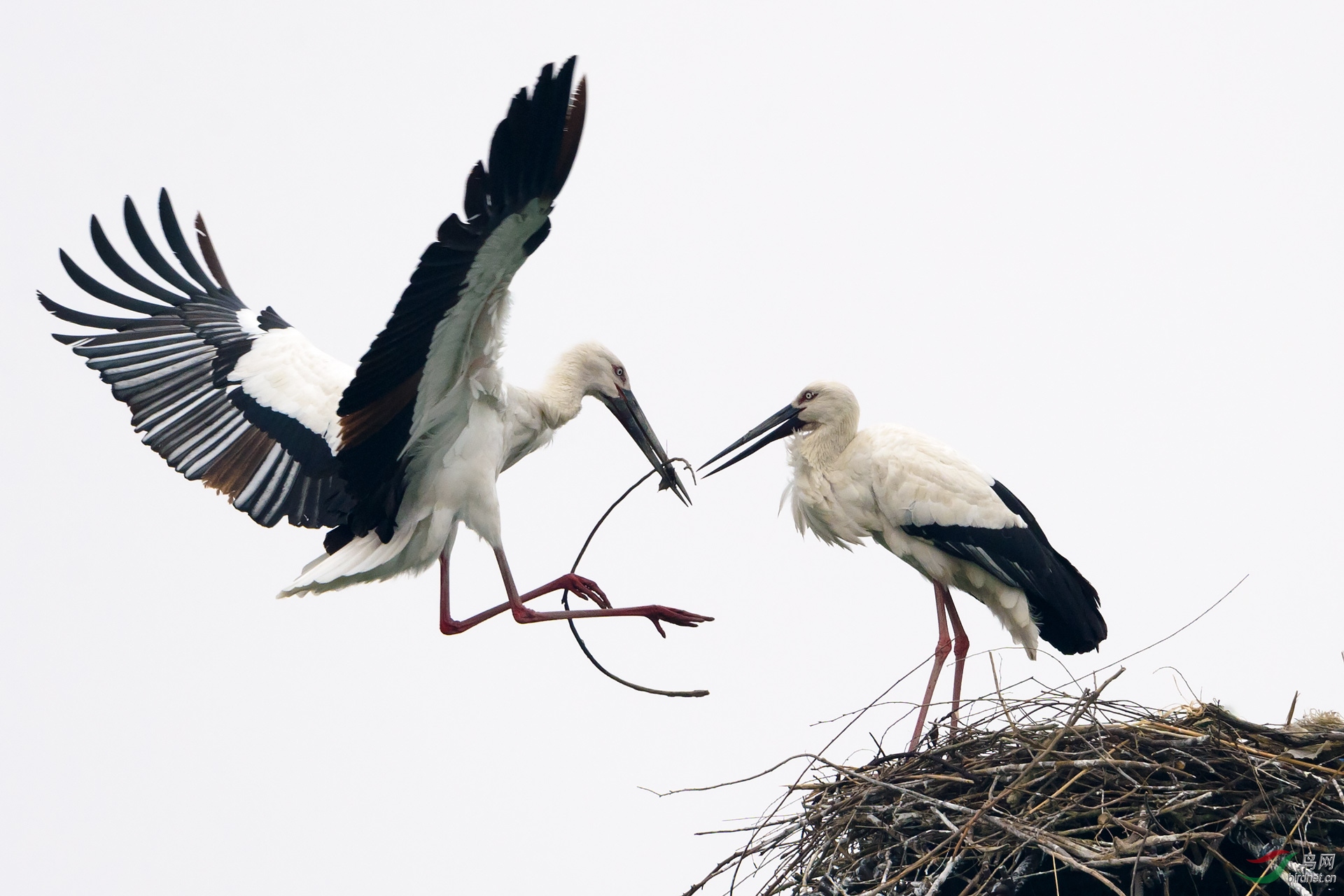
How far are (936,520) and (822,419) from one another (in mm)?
902

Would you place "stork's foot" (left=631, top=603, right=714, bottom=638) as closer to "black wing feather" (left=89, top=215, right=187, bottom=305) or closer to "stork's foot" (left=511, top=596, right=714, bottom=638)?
"stork's foot" (left=511, top=596, right=714, bottom=638)

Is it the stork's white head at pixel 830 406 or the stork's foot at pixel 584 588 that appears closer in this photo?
the stork's foot at pixel 584 588

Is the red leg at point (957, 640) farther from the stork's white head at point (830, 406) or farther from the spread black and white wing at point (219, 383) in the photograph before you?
the spread black and white wing at point (219, 383)

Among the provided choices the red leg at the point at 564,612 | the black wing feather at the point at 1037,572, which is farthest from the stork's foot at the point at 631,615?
the black wing feather at the point at 1037,572

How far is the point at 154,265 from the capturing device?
8.24 meters

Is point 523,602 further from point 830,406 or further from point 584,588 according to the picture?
point 830,406

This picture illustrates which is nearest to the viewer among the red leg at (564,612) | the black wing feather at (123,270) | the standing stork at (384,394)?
the standing stork at (384,394)

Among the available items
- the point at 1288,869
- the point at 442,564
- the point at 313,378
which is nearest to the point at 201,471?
the point at 313,378

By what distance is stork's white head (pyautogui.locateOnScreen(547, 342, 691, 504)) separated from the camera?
742 centimetres

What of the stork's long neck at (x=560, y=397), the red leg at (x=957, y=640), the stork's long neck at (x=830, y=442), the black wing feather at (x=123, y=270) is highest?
the black wing feather at (x=123, y=270)

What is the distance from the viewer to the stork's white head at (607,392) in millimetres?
7422

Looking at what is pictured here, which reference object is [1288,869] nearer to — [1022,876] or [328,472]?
[1022,876]

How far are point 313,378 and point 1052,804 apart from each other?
3971mm


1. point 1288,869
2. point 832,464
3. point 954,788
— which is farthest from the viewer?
point 832,464
